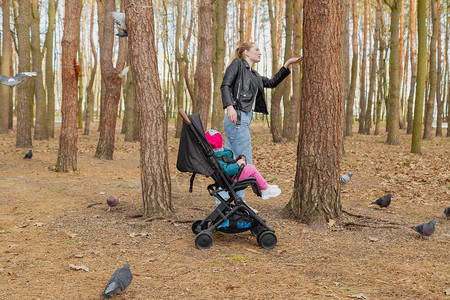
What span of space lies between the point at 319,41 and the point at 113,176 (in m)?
5.59

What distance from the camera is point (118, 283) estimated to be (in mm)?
2893

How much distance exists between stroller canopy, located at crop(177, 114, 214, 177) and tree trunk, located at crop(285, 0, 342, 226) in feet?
4.97

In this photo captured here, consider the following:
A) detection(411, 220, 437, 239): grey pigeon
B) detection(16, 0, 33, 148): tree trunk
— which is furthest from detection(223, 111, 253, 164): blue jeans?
detection(16, 0, 33, 148): tree trunk

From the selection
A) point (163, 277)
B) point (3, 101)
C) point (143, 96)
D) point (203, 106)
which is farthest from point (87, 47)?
point (163, 277)

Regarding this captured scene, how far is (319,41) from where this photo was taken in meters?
4.78

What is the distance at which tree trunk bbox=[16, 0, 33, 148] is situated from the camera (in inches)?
449

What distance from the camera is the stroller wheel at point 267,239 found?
3.99 m

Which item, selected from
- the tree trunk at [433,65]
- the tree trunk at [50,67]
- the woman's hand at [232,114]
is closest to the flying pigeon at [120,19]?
the woman's hand at [232,114]

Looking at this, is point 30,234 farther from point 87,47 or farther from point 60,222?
point 87,47

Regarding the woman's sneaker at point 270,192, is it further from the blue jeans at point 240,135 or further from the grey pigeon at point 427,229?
the grey pigeon at point 427,229

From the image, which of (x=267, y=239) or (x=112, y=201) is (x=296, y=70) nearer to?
(x=112, y=201)

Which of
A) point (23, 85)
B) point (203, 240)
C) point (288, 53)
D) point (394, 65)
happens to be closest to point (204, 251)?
point (203, 240)

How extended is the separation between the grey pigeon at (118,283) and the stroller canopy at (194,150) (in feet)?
4.06

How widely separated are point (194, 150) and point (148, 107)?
1208 millimetres
